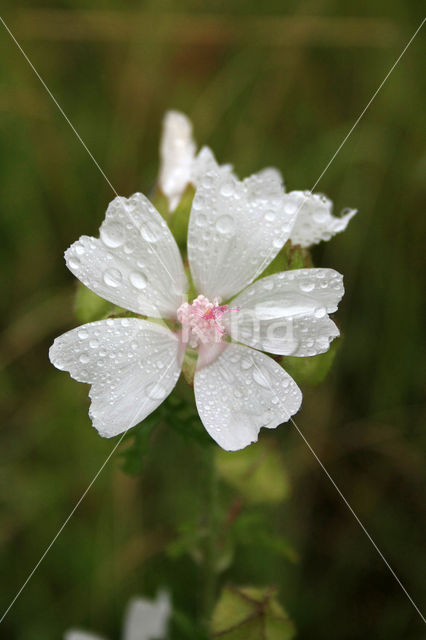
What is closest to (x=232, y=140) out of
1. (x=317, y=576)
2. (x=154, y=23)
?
(x=154, y=23)

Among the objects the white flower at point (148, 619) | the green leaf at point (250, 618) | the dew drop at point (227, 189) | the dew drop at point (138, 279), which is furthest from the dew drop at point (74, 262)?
the white flower at point (148, 619)

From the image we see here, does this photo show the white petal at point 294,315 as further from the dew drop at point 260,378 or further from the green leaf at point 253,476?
the green leaf at point 253,476

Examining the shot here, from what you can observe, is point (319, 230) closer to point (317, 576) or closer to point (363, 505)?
point (363, 505)

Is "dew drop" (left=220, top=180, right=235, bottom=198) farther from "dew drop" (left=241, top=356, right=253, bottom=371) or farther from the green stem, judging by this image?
the green stem

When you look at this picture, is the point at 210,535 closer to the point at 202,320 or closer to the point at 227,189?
the point at 202,320

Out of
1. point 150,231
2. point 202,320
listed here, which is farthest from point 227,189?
point 202,320

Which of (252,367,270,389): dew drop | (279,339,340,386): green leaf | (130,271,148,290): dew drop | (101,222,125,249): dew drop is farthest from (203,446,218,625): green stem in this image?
(101,222,125,249): dew drop
